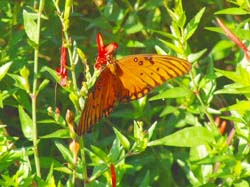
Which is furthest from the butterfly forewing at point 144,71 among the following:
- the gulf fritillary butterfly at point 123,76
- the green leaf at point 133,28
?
the green leaf at point 133,28

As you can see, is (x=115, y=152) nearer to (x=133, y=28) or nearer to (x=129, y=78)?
(x=129, y=78)

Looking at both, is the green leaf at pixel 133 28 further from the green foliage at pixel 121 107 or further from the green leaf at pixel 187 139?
the green leaf at pixel 187 139

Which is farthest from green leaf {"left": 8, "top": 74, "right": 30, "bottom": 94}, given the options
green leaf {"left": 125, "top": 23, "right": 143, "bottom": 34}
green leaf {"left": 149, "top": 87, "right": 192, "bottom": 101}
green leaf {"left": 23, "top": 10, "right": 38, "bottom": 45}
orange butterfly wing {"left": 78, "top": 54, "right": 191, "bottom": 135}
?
green leaf {"left": 125, "top": 23, "right": 143, "bottom": 34}

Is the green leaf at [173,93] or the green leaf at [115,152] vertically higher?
the green leaf at [173,93]

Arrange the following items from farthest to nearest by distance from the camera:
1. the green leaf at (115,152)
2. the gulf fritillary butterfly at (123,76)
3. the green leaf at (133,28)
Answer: the green leaf at (133,28)
the green leaf at (115,152)
the gulf fritillary butterfly at (123,76)

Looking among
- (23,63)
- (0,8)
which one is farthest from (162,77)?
(0,8)

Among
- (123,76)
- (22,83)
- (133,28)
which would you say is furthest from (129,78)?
(133,28)
